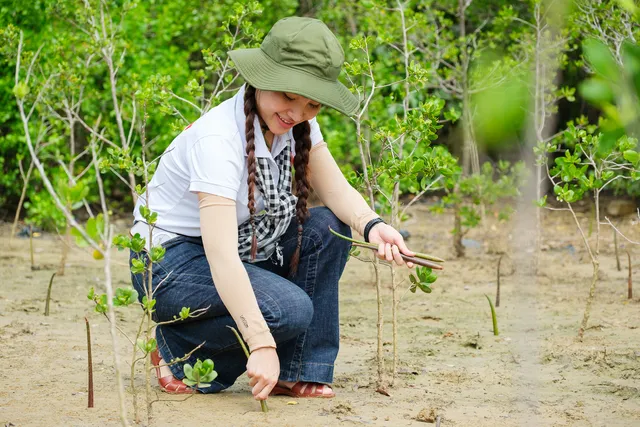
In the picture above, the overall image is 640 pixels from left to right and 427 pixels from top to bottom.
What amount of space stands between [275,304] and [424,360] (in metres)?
0.94

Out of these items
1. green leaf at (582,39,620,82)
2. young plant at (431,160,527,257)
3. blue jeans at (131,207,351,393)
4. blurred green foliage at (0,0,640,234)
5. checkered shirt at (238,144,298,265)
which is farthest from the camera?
young plant at (431,160,527,257)

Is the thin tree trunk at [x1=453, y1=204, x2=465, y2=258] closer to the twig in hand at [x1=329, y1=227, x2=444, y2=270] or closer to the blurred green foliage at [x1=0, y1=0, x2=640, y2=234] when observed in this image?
the blurred green foliage at [x1=0, y1=0, x2=640, y2=234]

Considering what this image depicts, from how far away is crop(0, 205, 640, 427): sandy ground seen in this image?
2.66 metres

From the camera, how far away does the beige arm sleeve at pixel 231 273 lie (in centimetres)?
257

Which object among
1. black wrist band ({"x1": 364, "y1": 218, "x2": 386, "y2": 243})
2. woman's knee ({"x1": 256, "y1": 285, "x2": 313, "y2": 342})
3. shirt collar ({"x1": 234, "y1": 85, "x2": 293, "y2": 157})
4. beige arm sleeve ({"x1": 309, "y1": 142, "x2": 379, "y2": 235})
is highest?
shirt collar ({"x1": 234, "y1": 85, "x2": 293, "y2": 157})

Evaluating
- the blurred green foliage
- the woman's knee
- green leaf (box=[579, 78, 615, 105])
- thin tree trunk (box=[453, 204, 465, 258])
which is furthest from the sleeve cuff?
thin tree trunk (box=[453, 204, 465, 258])

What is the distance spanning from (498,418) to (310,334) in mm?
697

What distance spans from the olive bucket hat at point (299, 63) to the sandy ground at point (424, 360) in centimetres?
84

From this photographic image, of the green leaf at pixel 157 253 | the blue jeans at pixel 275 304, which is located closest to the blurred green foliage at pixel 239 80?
Answer: the blue jeans at pixel 275 304

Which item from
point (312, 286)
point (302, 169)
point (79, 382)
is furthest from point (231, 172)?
point (79, 382)

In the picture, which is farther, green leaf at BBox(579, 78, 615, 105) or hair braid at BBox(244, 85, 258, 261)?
hair braid at BBox(244, 85, 258, 261)

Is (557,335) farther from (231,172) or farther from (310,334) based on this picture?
(231,172)

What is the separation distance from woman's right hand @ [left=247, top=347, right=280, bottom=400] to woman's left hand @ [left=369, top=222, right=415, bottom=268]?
0.49 m

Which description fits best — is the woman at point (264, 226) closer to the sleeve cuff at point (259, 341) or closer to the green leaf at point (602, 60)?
the sleeve cuff at point (259, 341)
